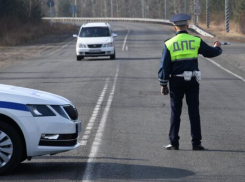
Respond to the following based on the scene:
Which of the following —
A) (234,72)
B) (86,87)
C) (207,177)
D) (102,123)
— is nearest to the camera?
(207,177)

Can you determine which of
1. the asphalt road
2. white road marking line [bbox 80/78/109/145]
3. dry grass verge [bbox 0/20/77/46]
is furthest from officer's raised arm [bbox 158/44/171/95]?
dry grass verge [bbox 0/20/77/46]

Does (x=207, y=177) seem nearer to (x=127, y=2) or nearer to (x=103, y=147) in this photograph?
(x=103, y=147)

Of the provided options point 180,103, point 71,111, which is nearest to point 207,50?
point 180,103

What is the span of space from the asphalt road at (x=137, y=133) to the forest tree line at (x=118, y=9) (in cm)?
4126

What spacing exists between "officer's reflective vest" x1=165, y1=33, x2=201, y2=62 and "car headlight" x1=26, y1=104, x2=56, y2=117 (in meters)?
2.25

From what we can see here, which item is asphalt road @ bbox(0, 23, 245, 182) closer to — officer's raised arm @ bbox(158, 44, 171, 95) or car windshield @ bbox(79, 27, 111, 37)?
officer's raised arm @ bbox(158, 44, 171, 95)

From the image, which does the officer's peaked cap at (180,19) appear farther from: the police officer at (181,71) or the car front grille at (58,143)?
the car front grille at (58,143)

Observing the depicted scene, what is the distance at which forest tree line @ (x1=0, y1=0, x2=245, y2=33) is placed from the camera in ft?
212

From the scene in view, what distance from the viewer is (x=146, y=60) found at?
31734 millimetres

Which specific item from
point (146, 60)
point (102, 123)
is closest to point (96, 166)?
point (102, 123)

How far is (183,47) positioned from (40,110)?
97.5 inches

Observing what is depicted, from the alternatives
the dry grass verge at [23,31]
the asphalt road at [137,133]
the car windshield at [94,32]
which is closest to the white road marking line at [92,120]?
the asphalt road at [137,133]

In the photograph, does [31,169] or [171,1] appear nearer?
[31,169]

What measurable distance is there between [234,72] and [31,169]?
17.4 metres
